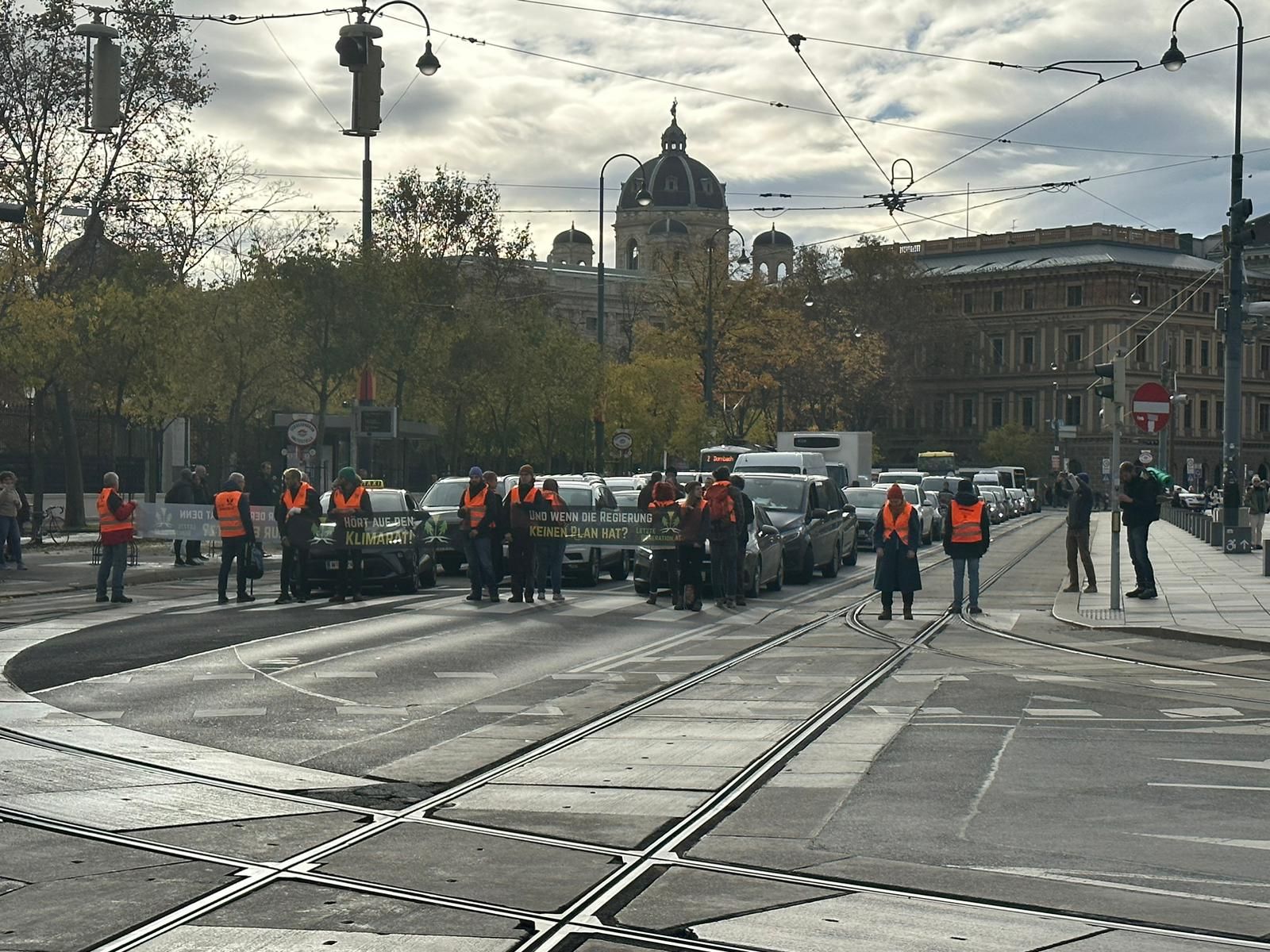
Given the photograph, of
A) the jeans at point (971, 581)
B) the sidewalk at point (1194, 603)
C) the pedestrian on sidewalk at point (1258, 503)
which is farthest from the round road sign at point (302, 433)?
Result: the pedestrian on sidewalk at point (1258, 503)

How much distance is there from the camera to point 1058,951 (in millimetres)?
6457

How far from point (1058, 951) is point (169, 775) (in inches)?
222

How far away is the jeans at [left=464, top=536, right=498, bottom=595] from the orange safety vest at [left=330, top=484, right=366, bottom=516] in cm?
159

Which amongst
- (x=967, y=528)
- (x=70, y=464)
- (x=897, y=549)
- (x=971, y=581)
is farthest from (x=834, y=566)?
(x=70, y=464)

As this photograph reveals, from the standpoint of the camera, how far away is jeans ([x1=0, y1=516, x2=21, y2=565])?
1182 inches

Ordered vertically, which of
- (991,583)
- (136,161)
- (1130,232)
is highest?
(1130,232)

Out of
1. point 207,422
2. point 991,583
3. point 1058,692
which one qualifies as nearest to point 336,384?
point 207,422

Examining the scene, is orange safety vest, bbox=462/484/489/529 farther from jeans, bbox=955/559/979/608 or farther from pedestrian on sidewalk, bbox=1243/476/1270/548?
pedestrian on sidewalk, bbox=1243/476/1270/548

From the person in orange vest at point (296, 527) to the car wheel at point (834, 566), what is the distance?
10429 mm

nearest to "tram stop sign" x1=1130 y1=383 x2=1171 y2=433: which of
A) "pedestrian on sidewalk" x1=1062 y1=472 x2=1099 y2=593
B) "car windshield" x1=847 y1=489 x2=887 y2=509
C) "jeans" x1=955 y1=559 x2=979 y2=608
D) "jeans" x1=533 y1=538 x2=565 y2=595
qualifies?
"pedestrian on sidewalk" x1=1062 y1=472 x2=1099 y2=593

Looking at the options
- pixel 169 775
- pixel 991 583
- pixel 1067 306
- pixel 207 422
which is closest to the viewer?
pixel 169 775

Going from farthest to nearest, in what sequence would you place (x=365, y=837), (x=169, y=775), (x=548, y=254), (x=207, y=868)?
(x=548, y=254) → (x=169, y=775) → (x=365, y=837) → (x=207, y=868)

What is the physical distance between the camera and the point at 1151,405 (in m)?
26.6

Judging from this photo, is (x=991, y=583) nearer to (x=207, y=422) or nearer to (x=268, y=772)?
(x=268, y=772)
